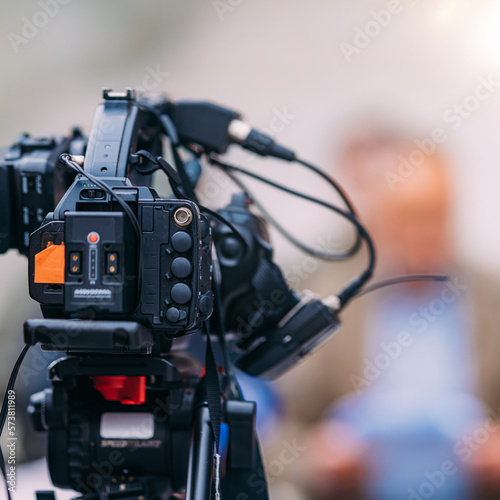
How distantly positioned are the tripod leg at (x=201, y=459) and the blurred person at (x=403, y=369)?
33.9 inches

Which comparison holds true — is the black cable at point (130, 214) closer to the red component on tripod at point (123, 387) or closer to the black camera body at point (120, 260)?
the black camera body at point (120, 260)

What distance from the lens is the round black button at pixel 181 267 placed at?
69cm

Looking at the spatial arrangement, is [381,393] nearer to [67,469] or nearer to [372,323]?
[372,323]

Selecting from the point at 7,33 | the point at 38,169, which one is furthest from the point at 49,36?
the point at 38,169

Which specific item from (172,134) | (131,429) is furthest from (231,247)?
(131,429)

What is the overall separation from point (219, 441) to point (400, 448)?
2.88ft

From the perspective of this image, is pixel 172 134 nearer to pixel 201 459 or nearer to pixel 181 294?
pixel 181 294

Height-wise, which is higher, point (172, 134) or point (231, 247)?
point (172, 134)

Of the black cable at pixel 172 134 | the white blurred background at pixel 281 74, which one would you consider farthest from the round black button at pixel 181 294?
the white blurred background at pixel 281 74

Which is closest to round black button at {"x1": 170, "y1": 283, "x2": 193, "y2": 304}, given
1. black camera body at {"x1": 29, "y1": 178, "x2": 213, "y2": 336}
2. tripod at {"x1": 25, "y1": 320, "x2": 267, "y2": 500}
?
black camera body at {"x1": 29, "y1": 178, "x2": 213, "y2": 336}

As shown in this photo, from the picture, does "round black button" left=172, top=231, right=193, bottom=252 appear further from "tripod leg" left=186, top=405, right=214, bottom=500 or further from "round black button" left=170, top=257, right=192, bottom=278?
"tripod leg" left=186, top=405, right=214, bottom=500

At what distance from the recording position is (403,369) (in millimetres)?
1743

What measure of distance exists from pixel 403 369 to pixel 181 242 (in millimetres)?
1210

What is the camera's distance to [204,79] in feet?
6.56
